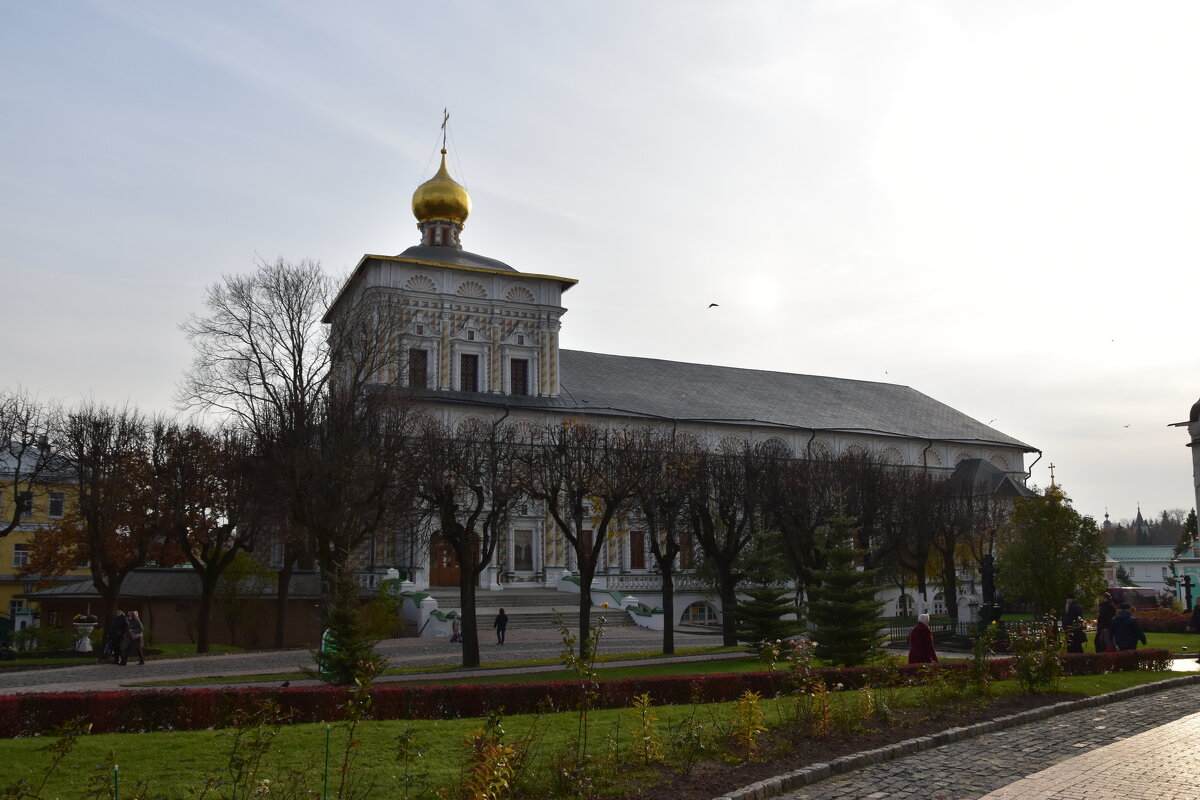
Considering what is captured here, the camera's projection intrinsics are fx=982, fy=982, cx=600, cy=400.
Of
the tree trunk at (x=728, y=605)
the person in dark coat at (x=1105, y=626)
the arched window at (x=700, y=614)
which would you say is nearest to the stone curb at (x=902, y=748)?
the person in dark coat at (x=1105, y=626)

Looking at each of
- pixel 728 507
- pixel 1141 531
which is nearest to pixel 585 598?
pixel 728 507

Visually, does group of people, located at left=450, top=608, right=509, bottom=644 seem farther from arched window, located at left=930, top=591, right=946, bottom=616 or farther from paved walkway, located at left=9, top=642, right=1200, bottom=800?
arched window, located at left=930, top=591, right=946, bottom=616

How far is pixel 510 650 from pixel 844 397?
34.8 m

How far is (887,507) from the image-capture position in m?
34.9

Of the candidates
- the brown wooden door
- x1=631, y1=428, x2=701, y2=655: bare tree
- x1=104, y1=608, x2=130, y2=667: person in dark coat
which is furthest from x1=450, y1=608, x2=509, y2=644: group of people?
x1=104, y1=608, x2=130, y2=667: person in dark coat

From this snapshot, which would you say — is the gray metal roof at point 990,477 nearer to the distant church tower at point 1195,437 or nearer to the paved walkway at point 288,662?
the distant church tower at point 1195,437

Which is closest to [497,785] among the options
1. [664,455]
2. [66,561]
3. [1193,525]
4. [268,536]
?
[664,455]

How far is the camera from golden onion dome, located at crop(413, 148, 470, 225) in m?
45.9

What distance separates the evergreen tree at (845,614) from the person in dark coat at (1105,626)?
4775 millimetres

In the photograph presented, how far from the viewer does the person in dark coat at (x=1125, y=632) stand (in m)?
20.5

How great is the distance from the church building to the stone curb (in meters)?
25.2

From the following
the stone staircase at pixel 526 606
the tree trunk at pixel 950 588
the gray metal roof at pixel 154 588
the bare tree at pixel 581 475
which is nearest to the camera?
the bare tree at pixel 581 475

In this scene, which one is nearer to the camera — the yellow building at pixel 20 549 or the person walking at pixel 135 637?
the person walking at pixel 135 637

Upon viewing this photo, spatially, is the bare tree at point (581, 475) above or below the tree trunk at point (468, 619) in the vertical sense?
above
